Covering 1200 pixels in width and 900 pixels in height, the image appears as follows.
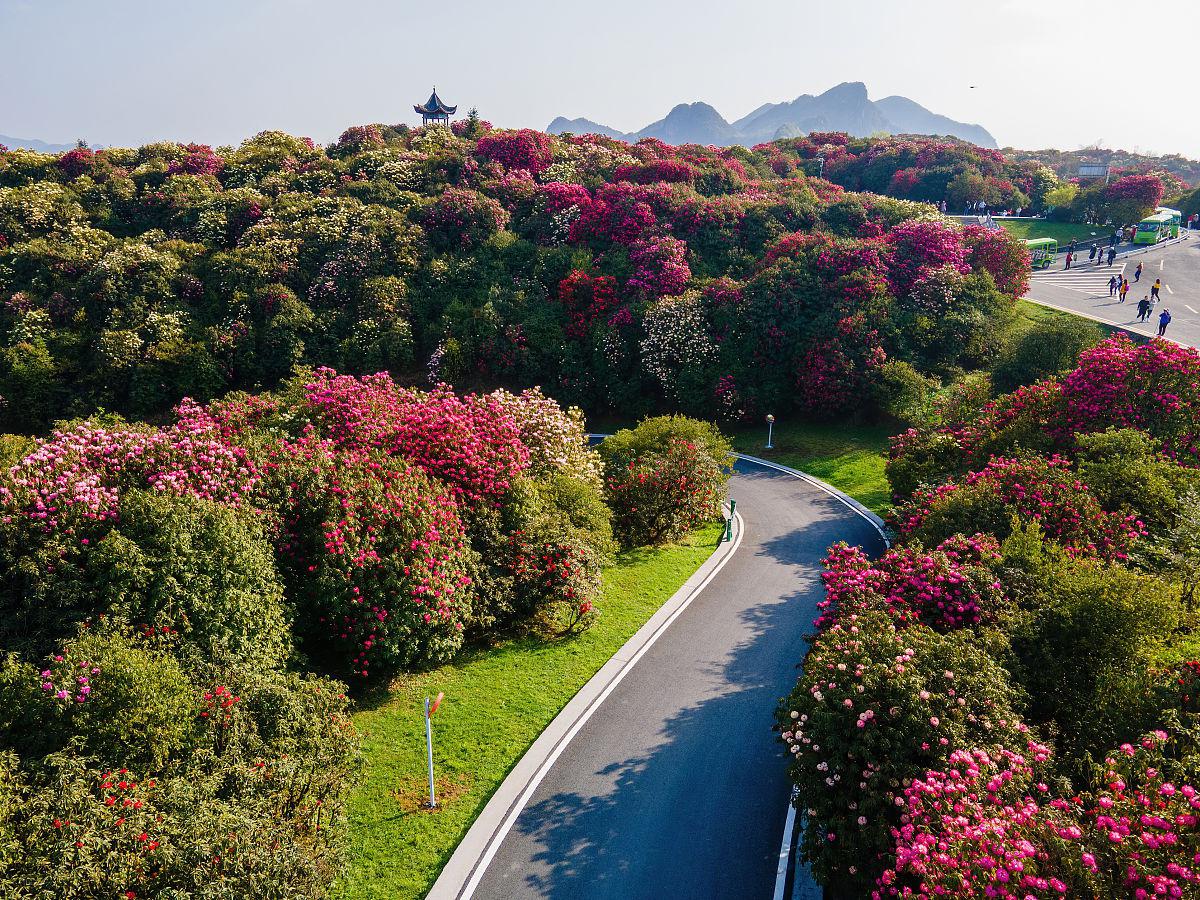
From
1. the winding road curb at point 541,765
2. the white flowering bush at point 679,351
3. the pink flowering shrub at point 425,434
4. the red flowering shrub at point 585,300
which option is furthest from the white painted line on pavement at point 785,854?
the red flowering shrub at point 585,300

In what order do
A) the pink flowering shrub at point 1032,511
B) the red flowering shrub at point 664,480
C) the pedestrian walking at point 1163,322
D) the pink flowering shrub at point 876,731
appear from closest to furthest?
1. the pink flowering shrub at point 876,731
2. the pink flowering shrub at point 1032,511
3. the red flowering shrub at point 664,480
4. the pedestrian walking at point 1163,322

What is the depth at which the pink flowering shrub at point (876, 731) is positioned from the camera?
832 centimetres

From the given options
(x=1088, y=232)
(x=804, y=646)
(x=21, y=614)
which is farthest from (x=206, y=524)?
(x=1088, y=232)

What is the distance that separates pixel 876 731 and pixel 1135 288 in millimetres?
40489

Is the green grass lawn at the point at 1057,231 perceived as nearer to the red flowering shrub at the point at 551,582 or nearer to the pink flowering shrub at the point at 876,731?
the red flowering shrub at the point at 551,582

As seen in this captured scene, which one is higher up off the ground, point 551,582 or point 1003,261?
point 1003,261

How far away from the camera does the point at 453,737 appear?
12227 mm

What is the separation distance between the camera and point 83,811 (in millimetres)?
7215

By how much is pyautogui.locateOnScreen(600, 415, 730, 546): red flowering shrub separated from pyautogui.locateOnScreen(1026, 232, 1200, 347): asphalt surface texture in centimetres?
2073

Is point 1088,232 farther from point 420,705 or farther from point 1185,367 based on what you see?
point 420,705

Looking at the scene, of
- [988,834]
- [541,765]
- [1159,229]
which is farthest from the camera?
[1159,229]

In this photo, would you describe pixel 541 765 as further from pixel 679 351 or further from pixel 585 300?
pixel 585 300

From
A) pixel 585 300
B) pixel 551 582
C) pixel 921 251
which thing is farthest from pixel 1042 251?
pixel 551 582

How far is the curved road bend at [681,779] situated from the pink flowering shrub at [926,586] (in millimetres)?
2814
